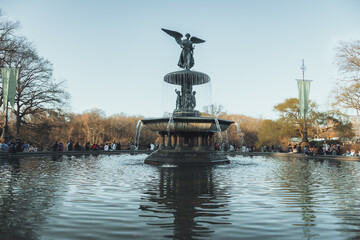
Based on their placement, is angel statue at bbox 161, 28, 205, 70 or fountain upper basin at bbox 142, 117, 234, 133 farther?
angel statue at bbox 161, 28, 205, 70

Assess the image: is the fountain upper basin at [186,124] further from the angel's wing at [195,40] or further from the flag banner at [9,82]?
the flag banner at [9,82]

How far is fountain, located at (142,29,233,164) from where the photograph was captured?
46.4 feet

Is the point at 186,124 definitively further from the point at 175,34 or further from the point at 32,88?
the point at 32,88

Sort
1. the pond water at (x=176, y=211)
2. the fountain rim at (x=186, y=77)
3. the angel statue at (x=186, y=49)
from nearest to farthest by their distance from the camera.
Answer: the pond water at (x=176, y=211), the fountain rim at (x=186, y=77), the angel statue at (x=186, y=49)

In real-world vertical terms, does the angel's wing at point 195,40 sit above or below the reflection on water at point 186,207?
above

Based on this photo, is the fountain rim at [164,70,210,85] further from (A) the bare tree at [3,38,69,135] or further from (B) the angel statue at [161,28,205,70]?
(A) the bare tree at [3,38,69,135]

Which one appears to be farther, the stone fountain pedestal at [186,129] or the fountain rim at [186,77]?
the fountain rim at [186,77]

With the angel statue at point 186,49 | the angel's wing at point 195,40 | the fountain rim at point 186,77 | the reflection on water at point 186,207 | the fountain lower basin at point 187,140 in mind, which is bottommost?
the reflection on water at point 186,207

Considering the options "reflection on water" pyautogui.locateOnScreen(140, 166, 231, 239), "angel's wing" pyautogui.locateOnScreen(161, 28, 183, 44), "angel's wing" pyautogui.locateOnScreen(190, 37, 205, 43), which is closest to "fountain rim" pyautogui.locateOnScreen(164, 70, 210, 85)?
"angel's wing" pyautogui.locateOnScreen(161, 28, 183, 44)

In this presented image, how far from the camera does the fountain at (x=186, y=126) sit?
46.4 ft

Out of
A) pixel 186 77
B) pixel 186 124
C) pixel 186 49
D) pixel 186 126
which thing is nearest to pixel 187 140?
pixel 186 126

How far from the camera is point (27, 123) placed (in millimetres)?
31531

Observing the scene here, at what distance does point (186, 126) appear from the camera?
46.9 ft

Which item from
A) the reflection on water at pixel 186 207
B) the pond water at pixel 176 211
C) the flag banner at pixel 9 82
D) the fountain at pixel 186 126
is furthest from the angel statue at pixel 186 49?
the flag banner at pixel 9 82
